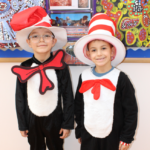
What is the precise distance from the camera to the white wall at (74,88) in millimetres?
1230

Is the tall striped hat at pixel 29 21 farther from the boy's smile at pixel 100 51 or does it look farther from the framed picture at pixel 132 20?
the framed picture at pixel 132 20

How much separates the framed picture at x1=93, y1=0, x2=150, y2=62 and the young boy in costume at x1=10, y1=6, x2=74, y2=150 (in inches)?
17.9

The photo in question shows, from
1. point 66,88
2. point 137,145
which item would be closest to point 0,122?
point 66,88

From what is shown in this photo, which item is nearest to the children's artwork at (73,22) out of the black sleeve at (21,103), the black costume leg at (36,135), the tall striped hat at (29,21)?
the tall striped hat at (29,21)

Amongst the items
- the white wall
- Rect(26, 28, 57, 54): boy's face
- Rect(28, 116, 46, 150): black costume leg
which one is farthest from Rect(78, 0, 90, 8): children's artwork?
Rect(28, 116, 46, 150): black costume leg

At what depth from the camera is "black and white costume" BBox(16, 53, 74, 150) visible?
96 centimetres

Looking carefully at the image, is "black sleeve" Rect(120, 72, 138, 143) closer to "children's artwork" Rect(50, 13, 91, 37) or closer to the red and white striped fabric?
the red and white striped fabric

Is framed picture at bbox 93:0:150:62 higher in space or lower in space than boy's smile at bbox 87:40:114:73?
higher

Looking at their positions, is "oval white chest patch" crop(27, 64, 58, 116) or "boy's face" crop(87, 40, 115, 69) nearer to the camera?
"boy's face" crop(87, 40, 115, 69)

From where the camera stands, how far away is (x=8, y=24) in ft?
3.98

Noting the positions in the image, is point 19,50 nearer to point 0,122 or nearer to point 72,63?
point 72,63

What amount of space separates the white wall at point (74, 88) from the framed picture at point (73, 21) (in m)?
0.33

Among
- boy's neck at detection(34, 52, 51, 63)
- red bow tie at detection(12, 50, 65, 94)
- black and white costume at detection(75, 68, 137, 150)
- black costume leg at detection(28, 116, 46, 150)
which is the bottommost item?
black costume leg at detection(28, 116, 46, 150)

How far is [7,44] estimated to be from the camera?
1.24 m
